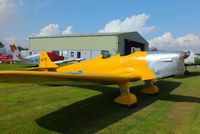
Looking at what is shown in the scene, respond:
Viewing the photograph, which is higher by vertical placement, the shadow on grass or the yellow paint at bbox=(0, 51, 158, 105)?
the yellow paint at bbox=(0, 51, 158, 105)

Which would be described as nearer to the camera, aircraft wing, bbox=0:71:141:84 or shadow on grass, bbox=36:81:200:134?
aircraft wing, bbox=0:71:141:84

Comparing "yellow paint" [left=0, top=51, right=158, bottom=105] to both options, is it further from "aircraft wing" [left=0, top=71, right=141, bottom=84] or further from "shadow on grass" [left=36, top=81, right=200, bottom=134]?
"shadow on grass" [left=36, top=81, right=200, bottom=134]

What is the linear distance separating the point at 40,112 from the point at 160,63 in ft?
12.6

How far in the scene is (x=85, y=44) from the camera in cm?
3412

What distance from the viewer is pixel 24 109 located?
4.21 meters

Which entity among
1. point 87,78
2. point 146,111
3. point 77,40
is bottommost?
point 146,111

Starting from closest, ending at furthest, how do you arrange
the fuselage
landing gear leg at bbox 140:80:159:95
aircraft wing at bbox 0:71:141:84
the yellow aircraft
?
aircraft wing at bbox 0:71:141:84 → the yellow aircraft → the fuselage → landing gear leg at bbox 140:80:159:95

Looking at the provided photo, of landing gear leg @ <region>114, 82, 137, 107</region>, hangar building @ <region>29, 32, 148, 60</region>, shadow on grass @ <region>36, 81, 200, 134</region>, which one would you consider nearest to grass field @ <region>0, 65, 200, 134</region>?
shadow on grass @ <region>36, 81, 200, 134</region>

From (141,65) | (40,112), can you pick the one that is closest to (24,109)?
(40,112)

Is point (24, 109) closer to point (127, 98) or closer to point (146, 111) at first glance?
point (127, 98)

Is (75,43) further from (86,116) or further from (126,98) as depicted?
(86,116)

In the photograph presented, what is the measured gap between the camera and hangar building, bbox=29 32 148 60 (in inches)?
1258

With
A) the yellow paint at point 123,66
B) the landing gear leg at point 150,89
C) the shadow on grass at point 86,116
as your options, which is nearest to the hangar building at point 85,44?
the landing gear leg at point 150,89

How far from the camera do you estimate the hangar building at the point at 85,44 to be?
105ft
